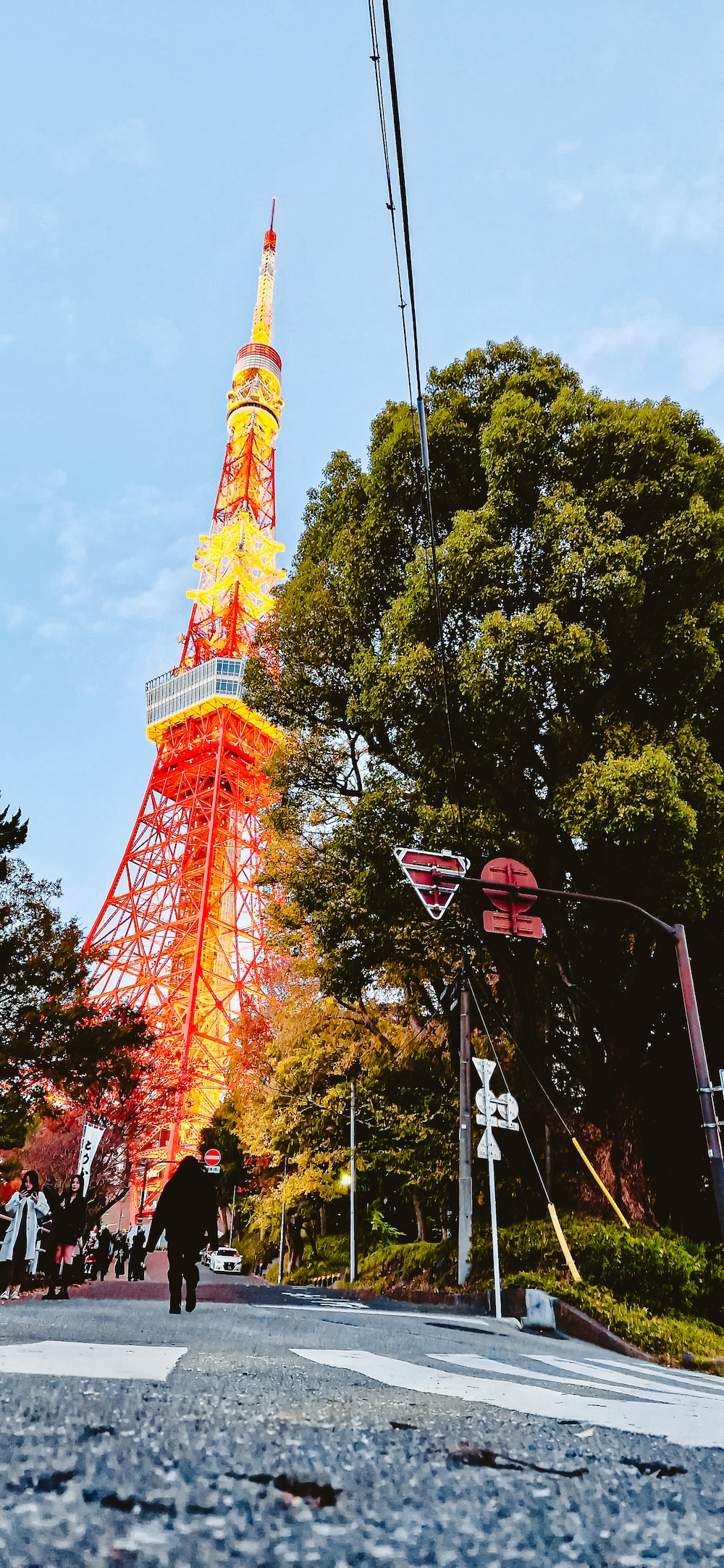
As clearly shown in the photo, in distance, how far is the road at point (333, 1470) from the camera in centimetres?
97

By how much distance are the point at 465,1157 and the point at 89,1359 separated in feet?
35.6

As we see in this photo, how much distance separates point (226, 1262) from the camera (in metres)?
33.6

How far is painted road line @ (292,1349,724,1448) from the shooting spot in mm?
2348

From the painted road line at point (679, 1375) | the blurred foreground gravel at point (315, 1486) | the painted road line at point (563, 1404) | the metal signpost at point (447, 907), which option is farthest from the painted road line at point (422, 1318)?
the blurred foreground gravel at point (315, 1486)

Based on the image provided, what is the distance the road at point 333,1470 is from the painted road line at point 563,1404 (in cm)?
2

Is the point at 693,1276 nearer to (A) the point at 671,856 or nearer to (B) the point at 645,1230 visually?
(B) the point at 645,1230

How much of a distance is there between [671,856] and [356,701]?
4655 millimetres

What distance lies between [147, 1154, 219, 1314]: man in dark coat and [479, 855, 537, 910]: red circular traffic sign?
11.8 feet

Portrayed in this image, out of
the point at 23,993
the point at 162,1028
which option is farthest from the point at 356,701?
the point at 162,1028

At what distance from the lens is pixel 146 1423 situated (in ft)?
5.28

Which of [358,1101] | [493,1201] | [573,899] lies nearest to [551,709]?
[573,899]

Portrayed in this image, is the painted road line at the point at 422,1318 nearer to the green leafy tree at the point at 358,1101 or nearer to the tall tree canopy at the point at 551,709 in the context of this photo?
the tall tree canopy at the point at 551,709

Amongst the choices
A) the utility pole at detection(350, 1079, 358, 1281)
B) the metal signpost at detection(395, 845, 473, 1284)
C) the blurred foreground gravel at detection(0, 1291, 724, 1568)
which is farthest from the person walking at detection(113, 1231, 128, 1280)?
the blurred foreground gravel at detection(0, 1291, 724, 1568)

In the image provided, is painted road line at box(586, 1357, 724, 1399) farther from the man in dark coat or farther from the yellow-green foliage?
the man in dark coat
